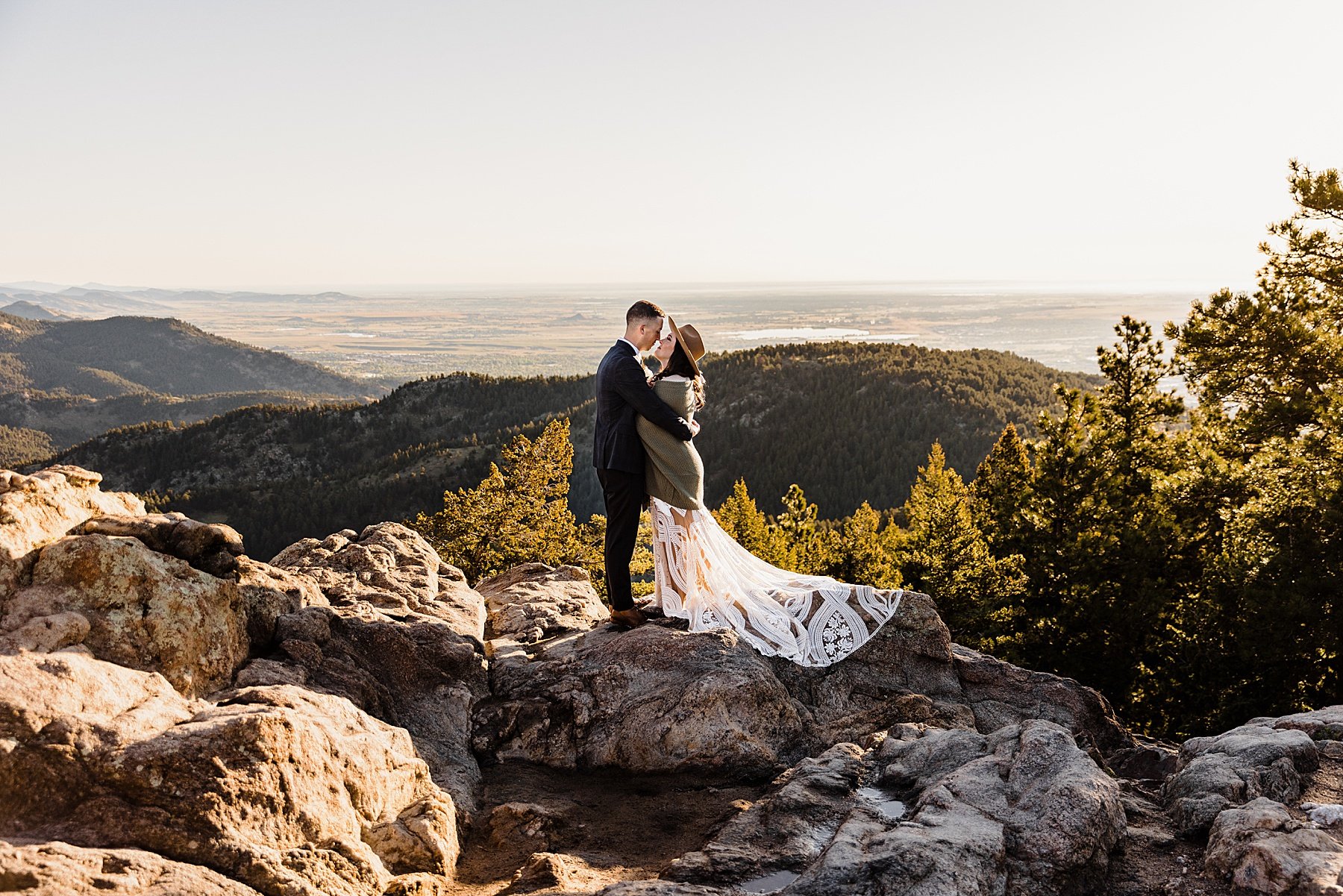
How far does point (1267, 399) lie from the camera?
1717 centimetres

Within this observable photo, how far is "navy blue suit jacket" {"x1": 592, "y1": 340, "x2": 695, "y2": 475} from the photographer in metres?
8.73

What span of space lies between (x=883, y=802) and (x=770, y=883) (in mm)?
1336

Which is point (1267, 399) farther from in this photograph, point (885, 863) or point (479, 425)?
point (479, 425)

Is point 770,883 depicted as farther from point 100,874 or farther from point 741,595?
point 741,595

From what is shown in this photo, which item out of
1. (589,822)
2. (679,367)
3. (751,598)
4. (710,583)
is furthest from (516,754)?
(679,367)

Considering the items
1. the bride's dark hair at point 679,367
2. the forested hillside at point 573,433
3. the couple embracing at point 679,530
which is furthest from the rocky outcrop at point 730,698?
→ the forested hillside at point 573,433

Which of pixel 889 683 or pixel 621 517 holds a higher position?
pixel 621 517

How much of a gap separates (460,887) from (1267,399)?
19075 millimetres

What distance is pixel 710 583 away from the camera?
9.44 meters

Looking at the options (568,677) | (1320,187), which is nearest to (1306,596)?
(1320,187)

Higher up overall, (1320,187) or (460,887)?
(1320,187)

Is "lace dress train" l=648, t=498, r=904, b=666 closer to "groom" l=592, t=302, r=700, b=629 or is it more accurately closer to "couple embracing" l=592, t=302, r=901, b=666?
"couple embracing" l=592, t=302, r=901, b=666

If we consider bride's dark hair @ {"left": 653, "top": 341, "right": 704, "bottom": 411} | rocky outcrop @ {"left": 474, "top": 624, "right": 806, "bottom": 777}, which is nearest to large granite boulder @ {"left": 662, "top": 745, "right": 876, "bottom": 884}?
rocky outcrop @ {"left": 474, "top": 624, "right": 806, "bottom": 777}

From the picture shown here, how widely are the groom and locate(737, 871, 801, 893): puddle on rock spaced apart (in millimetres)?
4127
